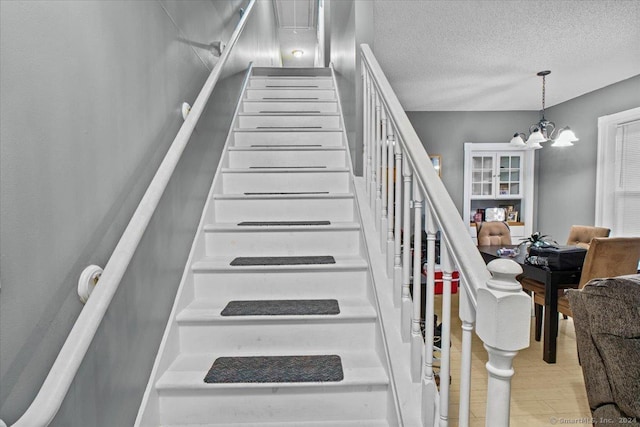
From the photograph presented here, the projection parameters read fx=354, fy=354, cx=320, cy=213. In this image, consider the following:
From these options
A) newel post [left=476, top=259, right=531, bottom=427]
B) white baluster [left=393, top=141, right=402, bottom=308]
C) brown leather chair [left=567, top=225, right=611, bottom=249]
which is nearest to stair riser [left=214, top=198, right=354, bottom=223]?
white baluster [left=393, top=141, right=402, bottom=308]

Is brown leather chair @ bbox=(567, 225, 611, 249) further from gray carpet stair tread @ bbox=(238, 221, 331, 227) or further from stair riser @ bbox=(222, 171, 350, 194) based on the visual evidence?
gray carpet stair tread @ bbox=(238, 221, 331, 227)

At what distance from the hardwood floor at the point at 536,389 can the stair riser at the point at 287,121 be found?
2.14 meters

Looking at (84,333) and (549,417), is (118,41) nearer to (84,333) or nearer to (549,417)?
(84,333)

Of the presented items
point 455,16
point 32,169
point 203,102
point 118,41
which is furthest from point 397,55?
point 32,169

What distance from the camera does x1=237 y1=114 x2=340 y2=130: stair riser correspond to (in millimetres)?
3092

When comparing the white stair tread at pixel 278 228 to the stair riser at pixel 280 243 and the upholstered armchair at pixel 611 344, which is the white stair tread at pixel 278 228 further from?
the upholstered armchair at pixel 611 344

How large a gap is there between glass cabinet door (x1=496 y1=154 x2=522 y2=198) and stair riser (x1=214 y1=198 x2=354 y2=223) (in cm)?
464

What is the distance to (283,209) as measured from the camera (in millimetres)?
2217

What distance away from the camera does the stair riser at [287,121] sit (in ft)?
10.1

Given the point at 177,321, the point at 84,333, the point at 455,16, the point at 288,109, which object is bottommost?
the point at 177,321

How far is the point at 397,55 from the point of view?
3.52 m

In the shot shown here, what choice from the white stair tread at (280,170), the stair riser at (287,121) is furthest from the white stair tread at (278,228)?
the stair riser at (287,121)

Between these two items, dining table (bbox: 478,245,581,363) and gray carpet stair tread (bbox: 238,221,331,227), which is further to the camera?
dining table (bbox: 478,245,581,363)

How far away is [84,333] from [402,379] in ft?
3.16
